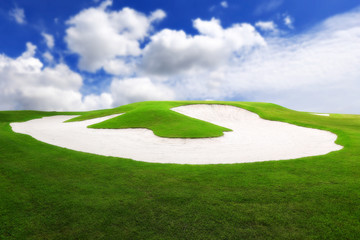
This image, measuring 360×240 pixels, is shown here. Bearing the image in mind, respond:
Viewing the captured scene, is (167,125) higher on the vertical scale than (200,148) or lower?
higher

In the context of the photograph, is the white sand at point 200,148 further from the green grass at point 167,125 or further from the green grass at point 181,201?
the green grass at point 181,201

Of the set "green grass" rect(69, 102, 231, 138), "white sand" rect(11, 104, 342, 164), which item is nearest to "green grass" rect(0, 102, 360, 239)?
"white sand" rect(11, 104, 342, 164)

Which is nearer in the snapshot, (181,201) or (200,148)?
(181,201)

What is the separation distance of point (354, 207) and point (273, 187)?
2642 millimetres

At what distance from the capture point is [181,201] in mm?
7613

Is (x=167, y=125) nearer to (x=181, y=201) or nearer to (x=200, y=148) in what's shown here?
(x=200, y=148)

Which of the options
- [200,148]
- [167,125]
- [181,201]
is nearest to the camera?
[181,201]

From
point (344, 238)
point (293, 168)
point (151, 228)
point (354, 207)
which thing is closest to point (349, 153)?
point (293, 168)

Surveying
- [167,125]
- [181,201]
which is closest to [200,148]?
[167,125]

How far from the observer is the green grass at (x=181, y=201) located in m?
5.96

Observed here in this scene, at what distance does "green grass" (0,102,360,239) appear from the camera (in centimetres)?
596

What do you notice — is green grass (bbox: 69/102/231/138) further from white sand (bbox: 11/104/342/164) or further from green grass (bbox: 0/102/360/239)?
green grass (bbox: 0/102/360/239)

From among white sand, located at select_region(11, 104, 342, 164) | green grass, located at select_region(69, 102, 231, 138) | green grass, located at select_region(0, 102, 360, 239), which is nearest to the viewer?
green grass, located at select_region(0, 102, 360, 239)

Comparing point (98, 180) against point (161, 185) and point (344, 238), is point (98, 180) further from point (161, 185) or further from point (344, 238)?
point (344, 238)
